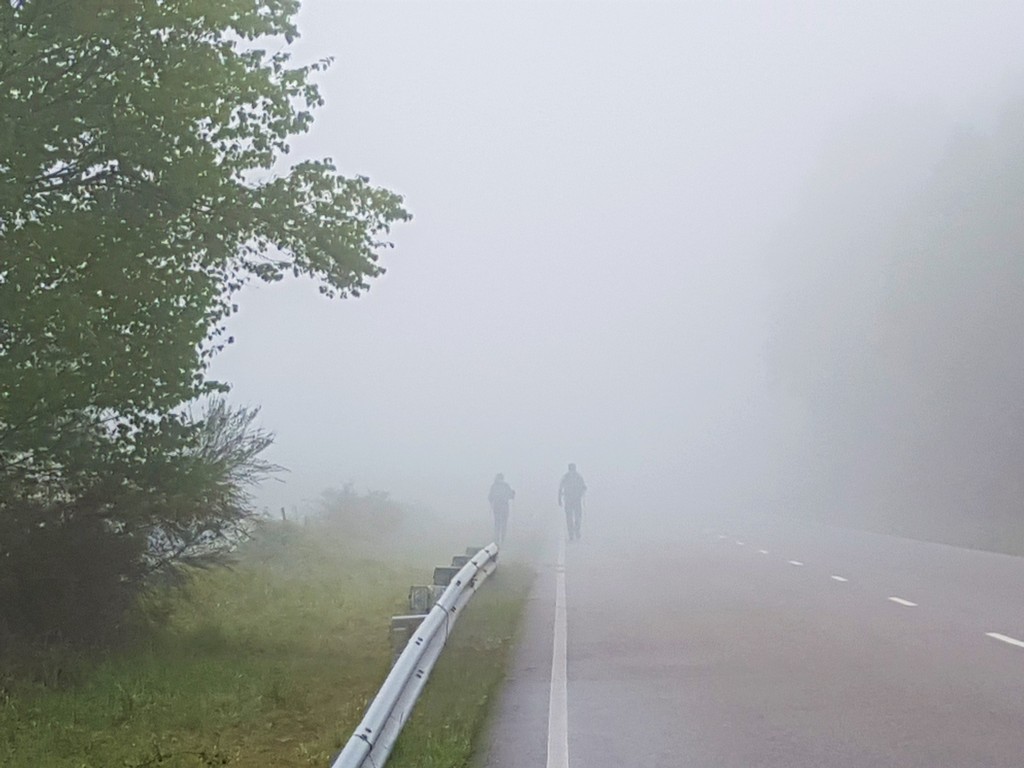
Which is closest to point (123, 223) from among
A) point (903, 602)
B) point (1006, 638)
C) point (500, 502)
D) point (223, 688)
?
point (223, 688)

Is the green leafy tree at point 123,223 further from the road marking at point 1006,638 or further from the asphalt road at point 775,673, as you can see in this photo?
the road marking at point 1006,638

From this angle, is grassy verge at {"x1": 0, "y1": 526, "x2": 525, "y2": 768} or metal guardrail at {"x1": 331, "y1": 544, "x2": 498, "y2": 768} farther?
grassy verge at {"x1": 0, "y1": 526, "x2": 525, "y2": 768}

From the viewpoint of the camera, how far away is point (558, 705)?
9305mm

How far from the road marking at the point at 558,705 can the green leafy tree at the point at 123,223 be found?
3.84 meters

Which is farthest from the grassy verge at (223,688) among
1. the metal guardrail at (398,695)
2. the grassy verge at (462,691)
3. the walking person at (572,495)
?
the walking person at (572,495)

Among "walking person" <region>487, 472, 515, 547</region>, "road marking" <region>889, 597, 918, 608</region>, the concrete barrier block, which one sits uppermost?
"walking person" <region>487, 472, 515, 547</region>

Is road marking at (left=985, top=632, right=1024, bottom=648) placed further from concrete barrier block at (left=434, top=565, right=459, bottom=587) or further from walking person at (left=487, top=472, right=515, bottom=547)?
walking person at (left=487, top=472, right=515, bottom=547)

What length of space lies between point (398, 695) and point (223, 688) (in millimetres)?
2955

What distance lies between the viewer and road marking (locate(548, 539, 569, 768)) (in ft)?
25.1

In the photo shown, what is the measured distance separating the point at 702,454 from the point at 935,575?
5219 inches

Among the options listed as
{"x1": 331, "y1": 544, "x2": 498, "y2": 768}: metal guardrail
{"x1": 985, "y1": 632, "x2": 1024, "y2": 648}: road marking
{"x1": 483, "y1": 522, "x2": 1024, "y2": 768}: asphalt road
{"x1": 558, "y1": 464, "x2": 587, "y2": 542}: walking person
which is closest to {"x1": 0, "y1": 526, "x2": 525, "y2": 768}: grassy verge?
{"x1": 331, "y1": 544, "x2": 498, "y2": 768}: metal guardrail

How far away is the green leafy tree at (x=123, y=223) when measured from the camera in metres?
9.98

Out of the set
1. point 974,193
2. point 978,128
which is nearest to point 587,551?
point 974,193

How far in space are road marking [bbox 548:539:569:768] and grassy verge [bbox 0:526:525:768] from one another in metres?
0.54
